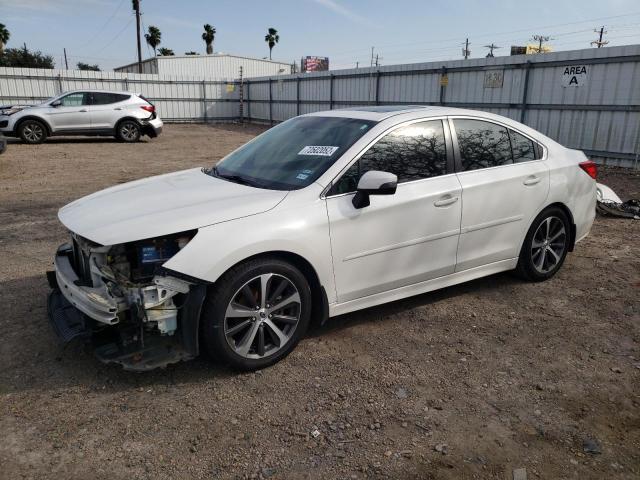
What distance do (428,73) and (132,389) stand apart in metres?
14.4

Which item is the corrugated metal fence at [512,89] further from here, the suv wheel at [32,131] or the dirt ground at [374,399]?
the suv wheel at [32,131]

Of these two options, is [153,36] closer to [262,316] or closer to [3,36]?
[3,36]

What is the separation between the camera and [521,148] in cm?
456

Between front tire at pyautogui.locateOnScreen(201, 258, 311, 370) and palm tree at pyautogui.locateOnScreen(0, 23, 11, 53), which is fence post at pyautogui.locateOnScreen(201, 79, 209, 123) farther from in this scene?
palm tree at pyautogui.locateOnScreen(0, 23, 11, 53)

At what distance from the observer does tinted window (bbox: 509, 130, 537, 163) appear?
4520 mm

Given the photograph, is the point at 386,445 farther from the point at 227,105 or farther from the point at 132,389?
the point at 227,105

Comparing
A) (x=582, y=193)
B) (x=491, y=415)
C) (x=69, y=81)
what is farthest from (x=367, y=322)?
(x=69, y=81)

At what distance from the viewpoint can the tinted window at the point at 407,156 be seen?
3586 millimetres

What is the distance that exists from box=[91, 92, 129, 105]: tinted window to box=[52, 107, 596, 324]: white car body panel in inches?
556

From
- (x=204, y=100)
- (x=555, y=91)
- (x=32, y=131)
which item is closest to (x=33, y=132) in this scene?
(x=32, y=131)

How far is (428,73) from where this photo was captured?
15477 mm

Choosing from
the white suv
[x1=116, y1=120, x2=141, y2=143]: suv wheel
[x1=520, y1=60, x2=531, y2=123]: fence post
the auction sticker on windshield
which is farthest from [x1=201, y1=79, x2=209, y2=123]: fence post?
the auction sticker on windshield

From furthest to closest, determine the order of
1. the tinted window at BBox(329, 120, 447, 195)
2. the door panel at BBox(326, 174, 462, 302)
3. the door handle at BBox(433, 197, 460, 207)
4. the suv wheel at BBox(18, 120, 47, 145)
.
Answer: the suv wheel at BBox(18, 120, 47, 145)
the door handle at BBox(433, 197, 460, 207)
the tinted window at BBox(329, 120, 447, 195)
the door panel at BBox(326, 174, 462, 302)

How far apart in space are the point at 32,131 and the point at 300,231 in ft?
52.3
